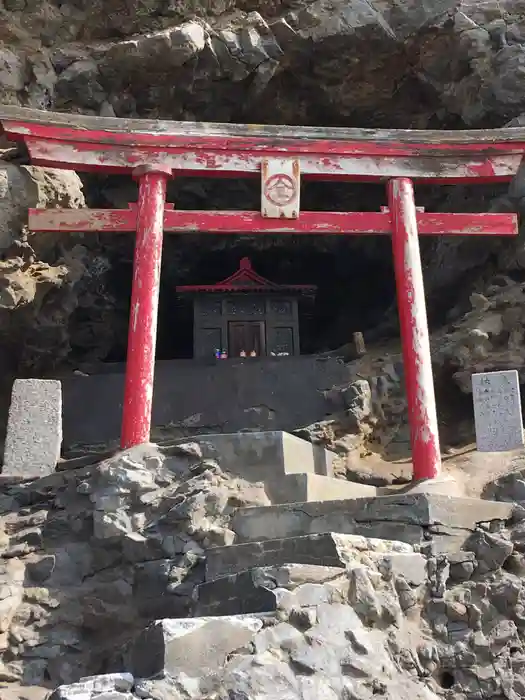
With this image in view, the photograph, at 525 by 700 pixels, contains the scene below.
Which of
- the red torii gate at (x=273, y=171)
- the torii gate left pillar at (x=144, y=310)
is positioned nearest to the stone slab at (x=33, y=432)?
the torii gate left pillar at (x=144, y=310)

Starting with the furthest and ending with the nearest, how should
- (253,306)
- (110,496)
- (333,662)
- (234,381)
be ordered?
1. (253,306)
2. (234,381)
3. (110,496)
4. (333,662)

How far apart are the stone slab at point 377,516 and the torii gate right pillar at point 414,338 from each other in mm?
1791

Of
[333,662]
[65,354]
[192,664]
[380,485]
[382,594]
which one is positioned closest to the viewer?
[192,664]

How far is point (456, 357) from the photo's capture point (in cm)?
1173

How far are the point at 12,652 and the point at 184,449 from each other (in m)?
2.51

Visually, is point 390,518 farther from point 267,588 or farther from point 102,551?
point 102,551

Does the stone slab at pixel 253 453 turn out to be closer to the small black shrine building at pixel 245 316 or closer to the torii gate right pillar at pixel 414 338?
the torii gate right pillar at pixel 414 338

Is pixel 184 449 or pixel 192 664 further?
pixel 184 449

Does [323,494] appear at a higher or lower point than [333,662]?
higher

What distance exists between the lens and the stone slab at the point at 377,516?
20.1 feet

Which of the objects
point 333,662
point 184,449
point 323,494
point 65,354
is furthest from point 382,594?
point 65,354

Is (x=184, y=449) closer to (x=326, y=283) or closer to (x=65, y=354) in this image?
(x=65, y=354)

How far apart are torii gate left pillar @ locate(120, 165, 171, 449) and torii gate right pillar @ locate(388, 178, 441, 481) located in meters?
3.18

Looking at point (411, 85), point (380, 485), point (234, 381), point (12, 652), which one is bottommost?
point (12, 652)
